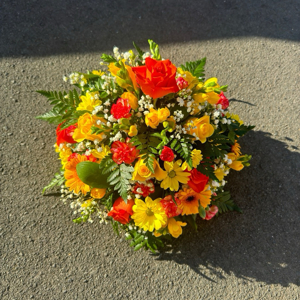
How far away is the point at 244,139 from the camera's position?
231 centimetres

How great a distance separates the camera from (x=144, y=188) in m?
1.50

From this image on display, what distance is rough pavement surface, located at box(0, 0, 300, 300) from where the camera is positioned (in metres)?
2.01

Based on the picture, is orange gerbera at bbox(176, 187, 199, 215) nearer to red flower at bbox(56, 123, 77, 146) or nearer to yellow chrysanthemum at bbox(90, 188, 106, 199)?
yellow chrysanthemum at bbox(90, 188, 106, 199)

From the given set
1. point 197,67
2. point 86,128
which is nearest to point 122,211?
point 86,128

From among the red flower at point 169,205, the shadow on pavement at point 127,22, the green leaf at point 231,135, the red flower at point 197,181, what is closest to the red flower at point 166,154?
the red flower at point 197,181

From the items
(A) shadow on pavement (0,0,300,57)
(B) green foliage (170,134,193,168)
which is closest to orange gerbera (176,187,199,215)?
(B) green foliage (170,134,193,168)

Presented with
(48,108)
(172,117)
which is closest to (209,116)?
(172,117)

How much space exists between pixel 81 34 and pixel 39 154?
3.71 ft

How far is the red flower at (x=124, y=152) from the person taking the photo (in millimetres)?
1322

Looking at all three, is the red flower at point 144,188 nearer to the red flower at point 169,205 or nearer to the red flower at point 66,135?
the red flower at point 169,205

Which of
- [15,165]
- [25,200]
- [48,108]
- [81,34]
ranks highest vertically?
[81,34]

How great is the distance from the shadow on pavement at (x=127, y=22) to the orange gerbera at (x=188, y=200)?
Answer: 1.57m

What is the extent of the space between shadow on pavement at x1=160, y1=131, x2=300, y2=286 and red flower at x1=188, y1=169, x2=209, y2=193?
0.74 meters

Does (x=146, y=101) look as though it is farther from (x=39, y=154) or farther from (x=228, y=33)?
(x=228, y=33)
